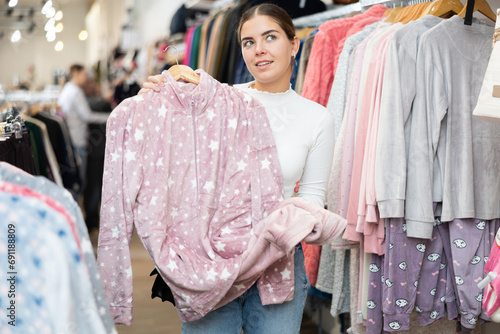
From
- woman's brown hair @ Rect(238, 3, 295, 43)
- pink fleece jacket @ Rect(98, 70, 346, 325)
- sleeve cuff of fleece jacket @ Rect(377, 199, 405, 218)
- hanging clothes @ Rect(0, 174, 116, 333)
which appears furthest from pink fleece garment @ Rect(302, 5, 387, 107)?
hanging clothes @ Rect(0, 174, 116, 333)

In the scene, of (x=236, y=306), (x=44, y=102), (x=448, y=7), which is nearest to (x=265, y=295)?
(x=236, y=306)

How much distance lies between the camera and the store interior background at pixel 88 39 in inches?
105

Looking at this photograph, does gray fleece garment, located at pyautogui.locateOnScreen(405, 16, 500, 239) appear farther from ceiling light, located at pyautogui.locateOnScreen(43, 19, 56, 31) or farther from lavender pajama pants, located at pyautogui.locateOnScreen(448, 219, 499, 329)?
ceiling light, located at pyautogui.locateOnScreen(43, 19, 56, 31)

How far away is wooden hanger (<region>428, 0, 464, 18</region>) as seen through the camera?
2.18 m

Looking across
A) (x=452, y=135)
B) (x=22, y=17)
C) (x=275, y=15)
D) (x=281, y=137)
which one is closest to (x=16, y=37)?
(x=22, y=17)

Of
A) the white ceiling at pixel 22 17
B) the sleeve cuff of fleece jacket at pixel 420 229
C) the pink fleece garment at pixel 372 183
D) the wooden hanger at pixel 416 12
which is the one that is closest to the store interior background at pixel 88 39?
the white ceiling at pixel 22 17

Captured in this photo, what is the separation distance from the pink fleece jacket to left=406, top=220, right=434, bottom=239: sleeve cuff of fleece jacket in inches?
24.4

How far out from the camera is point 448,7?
7.16 ft

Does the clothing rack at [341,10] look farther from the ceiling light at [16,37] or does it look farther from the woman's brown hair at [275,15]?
the ceiling light at [16,37]

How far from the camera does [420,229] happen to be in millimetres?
2018

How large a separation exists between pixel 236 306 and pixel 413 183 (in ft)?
2.77

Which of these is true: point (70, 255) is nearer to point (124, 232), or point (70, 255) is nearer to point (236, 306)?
point (124, 232)

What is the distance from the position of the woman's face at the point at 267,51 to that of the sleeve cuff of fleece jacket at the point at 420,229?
2.39 ft

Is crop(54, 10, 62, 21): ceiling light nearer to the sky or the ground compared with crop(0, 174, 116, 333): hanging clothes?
nearer to the sky
